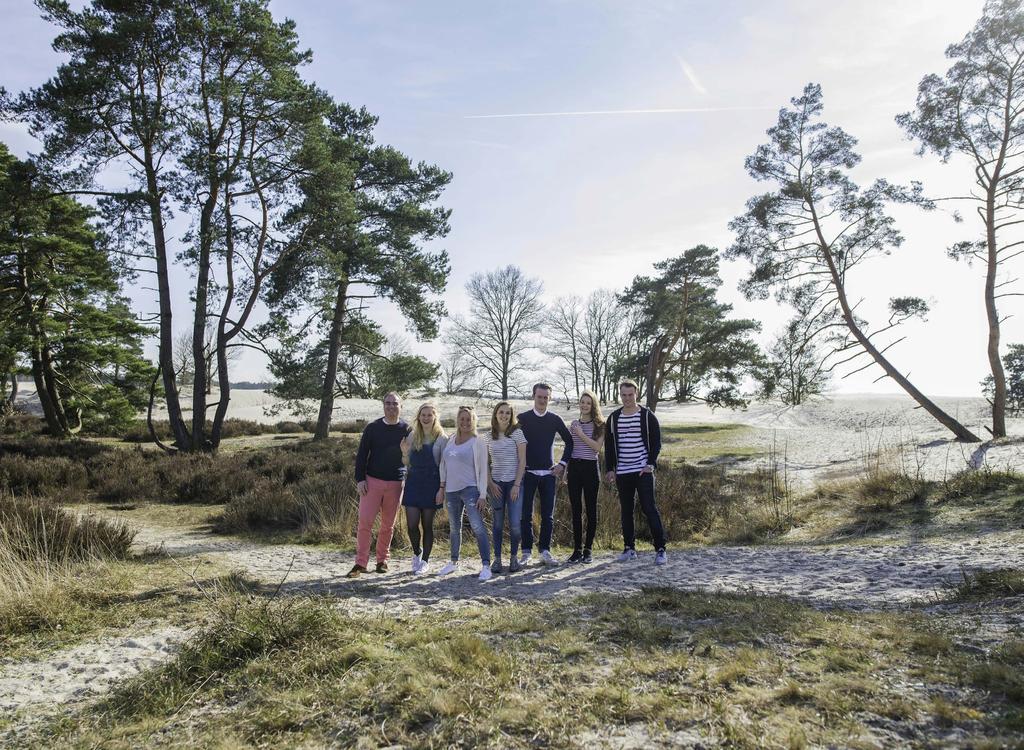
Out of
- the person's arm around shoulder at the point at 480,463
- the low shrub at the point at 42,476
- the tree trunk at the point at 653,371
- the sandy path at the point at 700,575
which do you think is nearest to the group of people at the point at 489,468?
the person's arm around shoulder at the point at 480,463

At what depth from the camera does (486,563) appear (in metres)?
6.28

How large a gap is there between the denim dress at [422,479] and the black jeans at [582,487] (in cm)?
152

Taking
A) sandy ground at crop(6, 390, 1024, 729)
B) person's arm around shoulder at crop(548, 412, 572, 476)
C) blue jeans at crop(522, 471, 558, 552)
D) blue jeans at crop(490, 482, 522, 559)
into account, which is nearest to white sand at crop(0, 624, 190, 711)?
Answer: sandy ground at crop(6, 390, 1024, 729)

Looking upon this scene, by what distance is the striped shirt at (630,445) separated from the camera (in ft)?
22.6

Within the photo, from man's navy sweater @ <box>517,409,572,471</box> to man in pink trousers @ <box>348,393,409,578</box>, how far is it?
1.31m

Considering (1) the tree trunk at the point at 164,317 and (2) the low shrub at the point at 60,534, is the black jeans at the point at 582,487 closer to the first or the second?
(2) the low shrub at the point at 60,534

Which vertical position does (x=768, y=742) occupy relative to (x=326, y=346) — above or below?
below

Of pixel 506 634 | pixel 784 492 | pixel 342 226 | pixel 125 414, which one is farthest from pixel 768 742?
pixel 125 414

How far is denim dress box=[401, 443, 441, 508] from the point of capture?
658 centimetres

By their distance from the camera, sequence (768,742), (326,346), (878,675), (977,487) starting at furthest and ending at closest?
(326,346), (977,487), (878,675), (768,742)

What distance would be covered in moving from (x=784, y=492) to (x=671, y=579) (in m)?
6.66

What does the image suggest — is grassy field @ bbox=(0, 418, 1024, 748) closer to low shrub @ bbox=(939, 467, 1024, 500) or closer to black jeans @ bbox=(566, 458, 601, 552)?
black jeans @ bbox=(566, 458, 601, 552)

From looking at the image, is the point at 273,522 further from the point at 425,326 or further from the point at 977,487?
the point at 425,326

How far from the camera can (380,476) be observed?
259 inches
